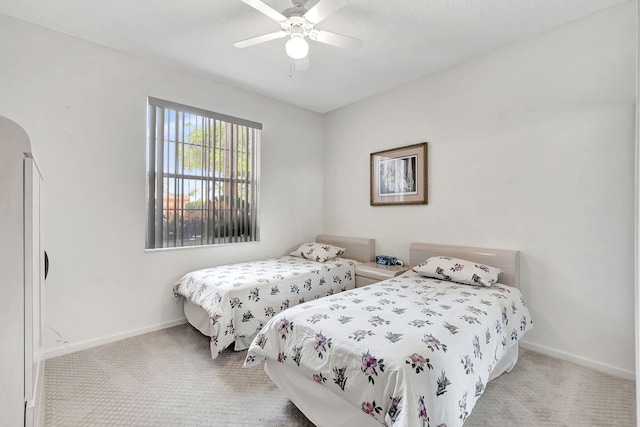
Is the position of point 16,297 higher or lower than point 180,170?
lower

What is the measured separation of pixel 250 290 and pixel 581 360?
2594 mm

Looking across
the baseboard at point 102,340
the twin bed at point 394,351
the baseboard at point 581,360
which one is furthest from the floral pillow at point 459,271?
the baseboard at point 102,340

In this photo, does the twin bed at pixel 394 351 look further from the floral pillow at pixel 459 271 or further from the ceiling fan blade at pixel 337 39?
the ceiling fan blade at pixel 337 39

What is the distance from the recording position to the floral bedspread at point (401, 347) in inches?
44.7

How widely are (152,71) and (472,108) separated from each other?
10.2ft

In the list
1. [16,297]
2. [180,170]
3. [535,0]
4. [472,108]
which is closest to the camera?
[16,297]

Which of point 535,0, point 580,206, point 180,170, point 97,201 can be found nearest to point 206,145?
point 180,170

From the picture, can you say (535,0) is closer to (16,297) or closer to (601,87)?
(601,87)

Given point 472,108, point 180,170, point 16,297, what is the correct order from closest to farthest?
point 16,297 < point 472,108 < point 180,170

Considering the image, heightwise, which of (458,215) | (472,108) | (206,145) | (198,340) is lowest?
(198,340)

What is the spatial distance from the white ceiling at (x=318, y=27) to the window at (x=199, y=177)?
54 cm

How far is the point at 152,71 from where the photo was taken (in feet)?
8.79

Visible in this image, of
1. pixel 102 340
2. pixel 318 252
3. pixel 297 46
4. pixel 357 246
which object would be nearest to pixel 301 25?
pixel 297 46

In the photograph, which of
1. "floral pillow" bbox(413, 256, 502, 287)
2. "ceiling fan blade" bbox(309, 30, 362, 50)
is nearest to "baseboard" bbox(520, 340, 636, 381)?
"floral pillow" bbox(413, 256, 502, 287)
